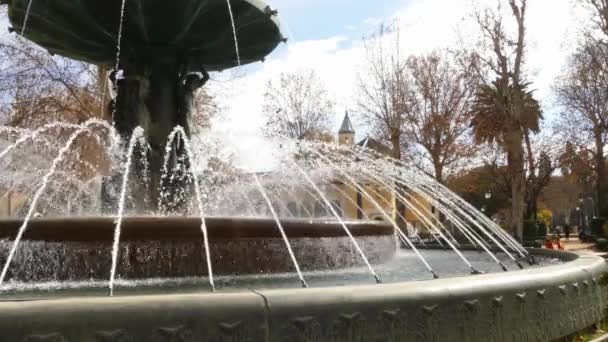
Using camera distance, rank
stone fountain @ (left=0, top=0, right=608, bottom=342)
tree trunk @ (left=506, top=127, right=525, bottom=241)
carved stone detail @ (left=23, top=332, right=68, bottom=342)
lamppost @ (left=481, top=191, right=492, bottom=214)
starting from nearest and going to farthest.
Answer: carved stone detail @ (left=23, top=332, right=68, bottom=342) < stone fountain @ (left=0, top=0, right=608, bottom=342) < tree trunk @ (left=506, top=127, right=525, bottom=241) < lamppost @ (left=481, top=191, right=492, bottom=214)

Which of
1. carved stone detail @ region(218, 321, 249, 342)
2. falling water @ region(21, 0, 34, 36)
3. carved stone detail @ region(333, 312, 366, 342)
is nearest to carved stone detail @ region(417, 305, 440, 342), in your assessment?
carved stone detail @ region(333, 312, 366, 342)

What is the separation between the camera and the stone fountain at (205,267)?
9.69 ft

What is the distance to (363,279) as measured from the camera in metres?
5.21

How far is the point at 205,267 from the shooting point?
16.5ft

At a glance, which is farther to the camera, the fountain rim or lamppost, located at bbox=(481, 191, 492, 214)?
lamppost, located at bbox=(481, 191, 492, 214)

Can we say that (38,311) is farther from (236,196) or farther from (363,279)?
(236,196)

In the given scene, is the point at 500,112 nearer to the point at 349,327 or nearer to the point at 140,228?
the point at 140,228

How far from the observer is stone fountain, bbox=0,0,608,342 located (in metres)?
2.95

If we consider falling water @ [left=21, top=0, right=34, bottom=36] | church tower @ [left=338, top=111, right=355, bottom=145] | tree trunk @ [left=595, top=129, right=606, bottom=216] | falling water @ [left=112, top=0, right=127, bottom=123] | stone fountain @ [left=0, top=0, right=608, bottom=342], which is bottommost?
stone fountain @ [left=0, top=0, right=608, bottom=342]

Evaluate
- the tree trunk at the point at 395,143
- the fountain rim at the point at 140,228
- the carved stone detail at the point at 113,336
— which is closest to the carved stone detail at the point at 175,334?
the carved stone detail at the point at 113,336

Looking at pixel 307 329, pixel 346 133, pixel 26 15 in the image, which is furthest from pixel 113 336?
pixel 346 133

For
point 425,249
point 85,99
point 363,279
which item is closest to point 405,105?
point 85,99

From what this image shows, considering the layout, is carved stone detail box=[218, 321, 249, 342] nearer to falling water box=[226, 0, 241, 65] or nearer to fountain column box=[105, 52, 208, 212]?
fountain column box=[105, 52, 208, 212]

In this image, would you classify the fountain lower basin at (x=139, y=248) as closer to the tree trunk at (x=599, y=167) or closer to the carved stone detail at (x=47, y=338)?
the carved stone detail at (x=47, y=338)
